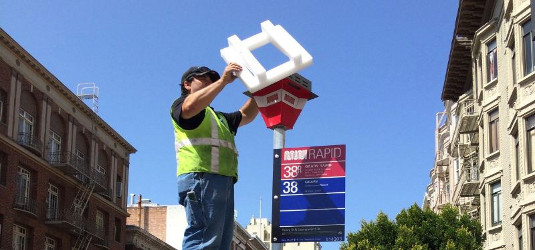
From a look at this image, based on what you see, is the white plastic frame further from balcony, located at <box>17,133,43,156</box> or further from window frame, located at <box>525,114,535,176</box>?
balcony, located at <box>17,133,43,156</box>

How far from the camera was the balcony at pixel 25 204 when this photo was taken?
143 feet

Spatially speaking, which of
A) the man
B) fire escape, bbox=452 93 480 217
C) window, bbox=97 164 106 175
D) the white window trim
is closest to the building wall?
window, bbox=97 164 106 175

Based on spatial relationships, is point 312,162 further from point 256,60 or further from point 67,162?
point 67,162

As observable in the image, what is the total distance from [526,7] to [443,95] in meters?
19.9

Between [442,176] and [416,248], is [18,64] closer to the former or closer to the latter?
[416,248]

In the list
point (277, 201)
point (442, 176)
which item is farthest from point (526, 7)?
point (442, 176)

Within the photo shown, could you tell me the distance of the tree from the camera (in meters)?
34.2

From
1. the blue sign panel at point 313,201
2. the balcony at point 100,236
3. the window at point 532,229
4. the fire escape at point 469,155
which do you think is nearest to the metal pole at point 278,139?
the blue sign panel at point 313,201

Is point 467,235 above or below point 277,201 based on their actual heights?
above

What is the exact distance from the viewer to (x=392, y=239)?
3597 cm

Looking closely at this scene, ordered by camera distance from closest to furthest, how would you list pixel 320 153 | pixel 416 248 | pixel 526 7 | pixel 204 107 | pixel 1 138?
pixel 204 107 < pixel 320 153 < pixel 526 7 < pixel 416 248 < pixel 1 138

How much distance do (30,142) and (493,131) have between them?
22.4 meters

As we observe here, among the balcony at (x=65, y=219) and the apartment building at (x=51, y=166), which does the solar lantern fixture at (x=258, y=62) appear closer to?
the apartment building at (x=51, y=166)

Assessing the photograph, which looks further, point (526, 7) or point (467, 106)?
point (467, 106)
